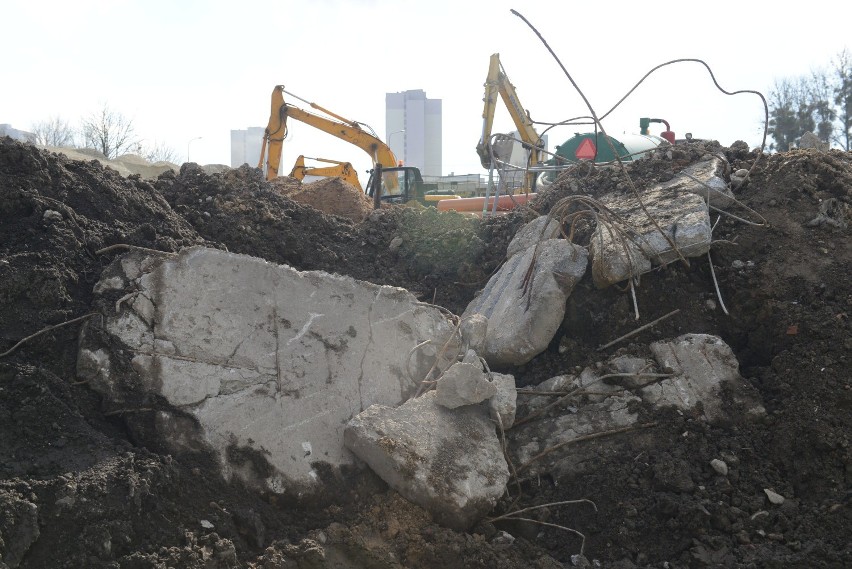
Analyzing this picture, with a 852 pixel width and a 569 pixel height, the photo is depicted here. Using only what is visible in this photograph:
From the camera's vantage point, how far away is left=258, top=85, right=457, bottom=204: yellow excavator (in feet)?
44.0

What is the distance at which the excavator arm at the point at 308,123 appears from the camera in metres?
13.4

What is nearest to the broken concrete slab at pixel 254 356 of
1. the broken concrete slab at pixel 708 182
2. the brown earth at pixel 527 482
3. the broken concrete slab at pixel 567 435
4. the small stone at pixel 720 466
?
the brown earth at pixel 527 482

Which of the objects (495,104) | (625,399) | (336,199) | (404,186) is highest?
(495,104)

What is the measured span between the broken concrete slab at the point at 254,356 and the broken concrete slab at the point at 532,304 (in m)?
0.41

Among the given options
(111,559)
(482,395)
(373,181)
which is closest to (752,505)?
(482,395)

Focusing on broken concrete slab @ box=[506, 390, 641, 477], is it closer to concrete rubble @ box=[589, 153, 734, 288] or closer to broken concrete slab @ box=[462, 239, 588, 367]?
broken concrete slab @ box=[462, 239, 588, 367]

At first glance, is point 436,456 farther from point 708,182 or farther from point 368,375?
point 708,182

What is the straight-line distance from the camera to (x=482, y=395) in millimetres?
4152

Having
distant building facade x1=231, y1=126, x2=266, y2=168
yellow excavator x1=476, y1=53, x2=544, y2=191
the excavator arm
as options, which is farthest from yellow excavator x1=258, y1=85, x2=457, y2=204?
distant building facade x1=231, y1=126, x2=266, y2=168

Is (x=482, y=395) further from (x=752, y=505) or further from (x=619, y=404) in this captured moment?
(x=752, y=505)

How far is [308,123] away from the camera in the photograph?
45.3ft

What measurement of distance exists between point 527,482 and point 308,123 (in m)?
10.6

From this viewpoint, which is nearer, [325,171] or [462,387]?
[462,387]

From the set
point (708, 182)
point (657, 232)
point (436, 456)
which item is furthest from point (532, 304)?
point (708, 182)
